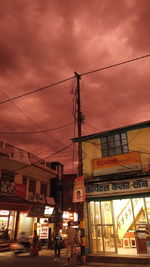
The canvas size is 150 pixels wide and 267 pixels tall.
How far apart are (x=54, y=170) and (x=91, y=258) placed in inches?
598

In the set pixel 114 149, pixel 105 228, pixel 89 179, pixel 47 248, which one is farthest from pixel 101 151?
pixel 47 248

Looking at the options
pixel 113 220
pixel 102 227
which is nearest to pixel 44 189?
pixel 102 227

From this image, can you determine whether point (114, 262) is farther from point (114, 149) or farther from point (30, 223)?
point (30, 223)

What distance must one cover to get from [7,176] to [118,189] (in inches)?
467

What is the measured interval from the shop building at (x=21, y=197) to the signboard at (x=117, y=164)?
20.8ft

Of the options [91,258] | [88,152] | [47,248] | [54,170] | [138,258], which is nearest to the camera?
[138,258]

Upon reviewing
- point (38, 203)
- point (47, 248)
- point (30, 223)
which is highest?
point (38, 203)

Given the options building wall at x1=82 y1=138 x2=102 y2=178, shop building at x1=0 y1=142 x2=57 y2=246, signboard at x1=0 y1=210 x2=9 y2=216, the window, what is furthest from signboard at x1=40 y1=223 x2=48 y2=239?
the window

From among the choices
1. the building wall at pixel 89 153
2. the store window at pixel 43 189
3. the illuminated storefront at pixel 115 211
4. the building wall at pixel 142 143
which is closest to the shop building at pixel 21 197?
the store window at pixel 43 189

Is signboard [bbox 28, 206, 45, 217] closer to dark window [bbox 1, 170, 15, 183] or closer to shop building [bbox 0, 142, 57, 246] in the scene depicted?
shop building [bbox 0, 142, 57, 246]

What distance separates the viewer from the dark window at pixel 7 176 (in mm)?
20850

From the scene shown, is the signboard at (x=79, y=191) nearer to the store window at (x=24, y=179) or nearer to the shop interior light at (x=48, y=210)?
the store window at (x=24, y=179)

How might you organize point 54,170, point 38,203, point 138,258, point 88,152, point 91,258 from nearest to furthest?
point 138,258 < point 91,258 < point 88,152 < point 38,203 < point 54,170

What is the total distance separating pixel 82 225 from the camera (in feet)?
41.2
